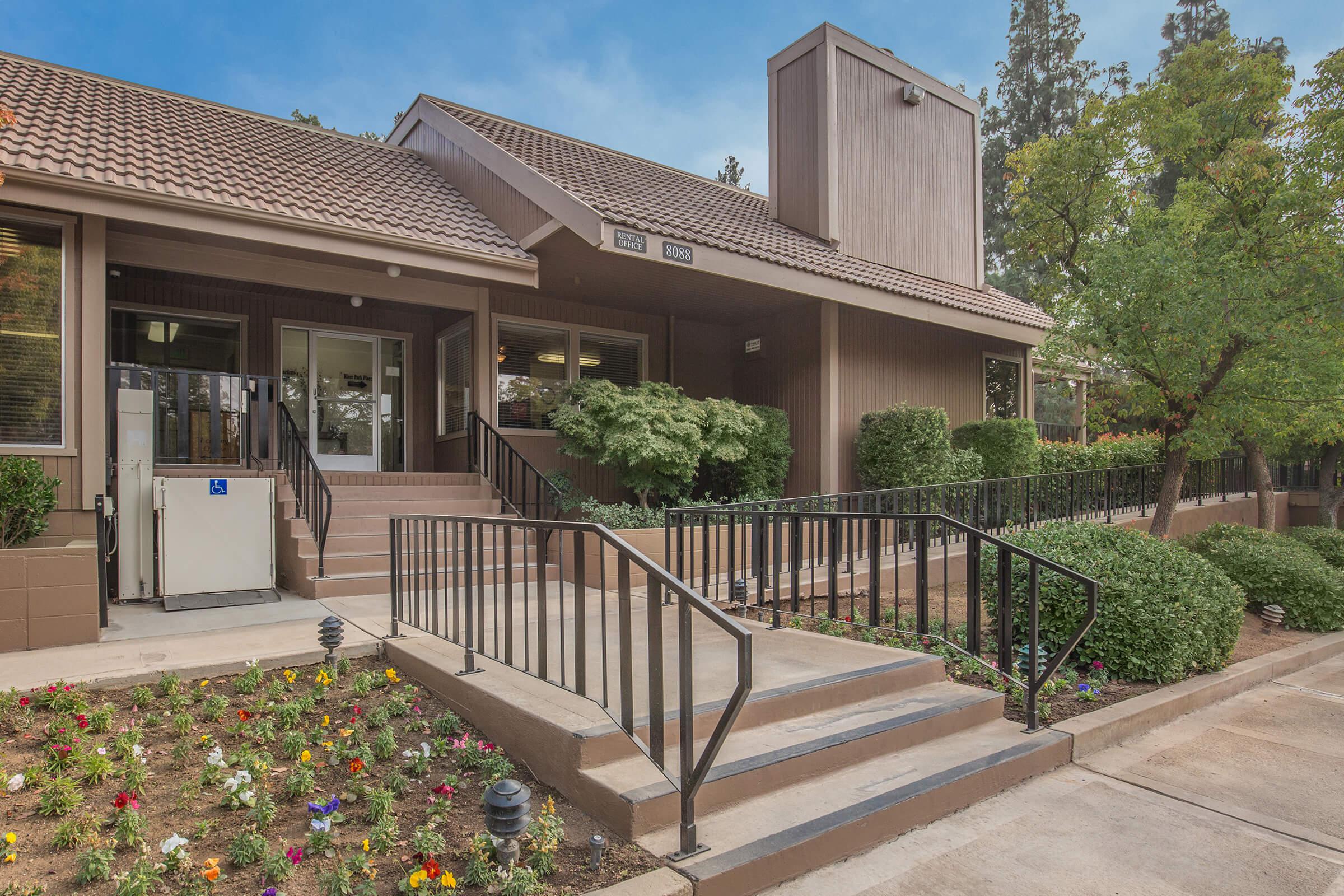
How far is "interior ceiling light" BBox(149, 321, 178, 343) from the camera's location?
8.84 m

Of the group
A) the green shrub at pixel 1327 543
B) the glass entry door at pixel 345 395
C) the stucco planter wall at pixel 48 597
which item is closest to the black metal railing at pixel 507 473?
the glass entry door at pixel 345 395

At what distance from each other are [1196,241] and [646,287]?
6281 millimetres

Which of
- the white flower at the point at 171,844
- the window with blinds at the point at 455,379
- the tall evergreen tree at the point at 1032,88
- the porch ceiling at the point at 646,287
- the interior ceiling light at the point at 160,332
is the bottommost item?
the white flower at the point at 171,844

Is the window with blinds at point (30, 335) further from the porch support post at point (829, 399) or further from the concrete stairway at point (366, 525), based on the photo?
the porch support post at point (829, 399)

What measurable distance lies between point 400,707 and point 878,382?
893 centimetres

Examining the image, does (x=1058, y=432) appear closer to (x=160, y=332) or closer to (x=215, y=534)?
(x=215, y=534)

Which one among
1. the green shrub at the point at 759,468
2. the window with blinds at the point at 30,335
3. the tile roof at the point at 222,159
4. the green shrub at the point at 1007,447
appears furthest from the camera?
the green shrub at the point at 1007,447

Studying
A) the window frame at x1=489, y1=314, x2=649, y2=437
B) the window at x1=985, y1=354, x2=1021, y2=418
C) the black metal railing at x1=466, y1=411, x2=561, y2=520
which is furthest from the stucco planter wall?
the window at x1=985, y1=354, x2=1021, y2=418

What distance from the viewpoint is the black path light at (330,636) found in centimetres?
423

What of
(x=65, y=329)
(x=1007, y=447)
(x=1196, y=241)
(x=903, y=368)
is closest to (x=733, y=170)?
(x=903, y=368)

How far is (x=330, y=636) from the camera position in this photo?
4227mm

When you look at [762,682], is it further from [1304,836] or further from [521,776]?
[1304,836]

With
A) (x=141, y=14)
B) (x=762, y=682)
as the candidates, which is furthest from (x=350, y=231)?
(x=141, y=14)

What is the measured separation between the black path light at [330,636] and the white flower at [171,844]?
1.68 metres
